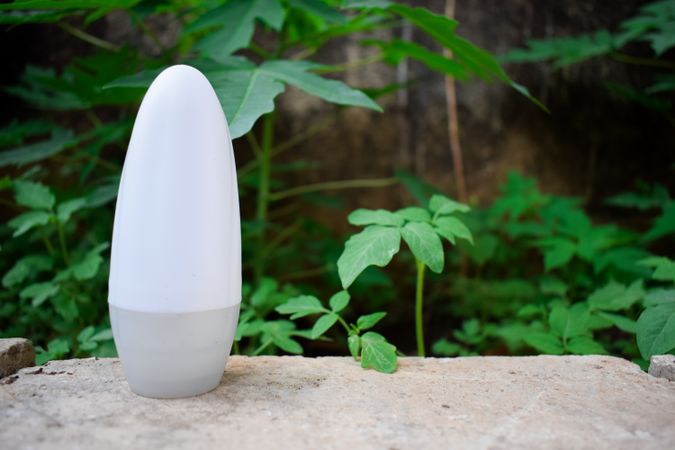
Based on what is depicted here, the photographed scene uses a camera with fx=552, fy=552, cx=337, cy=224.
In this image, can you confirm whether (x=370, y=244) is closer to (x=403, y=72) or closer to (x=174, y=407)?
(x=174, y=407)

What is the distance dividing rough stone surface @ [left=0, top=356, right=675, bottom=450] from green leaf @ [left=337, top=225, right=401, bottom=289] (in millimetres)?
176

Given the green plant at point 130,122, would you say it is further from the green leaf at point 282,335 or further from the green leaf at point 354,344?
the green leaf at point 354,344

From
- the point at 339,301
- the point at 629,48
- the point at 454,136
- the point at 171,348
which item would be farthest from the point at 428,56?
the point at 629,48

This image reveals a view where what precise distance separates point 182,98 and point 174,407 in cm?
43

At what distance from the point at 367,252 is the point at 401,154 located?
4.47 ft

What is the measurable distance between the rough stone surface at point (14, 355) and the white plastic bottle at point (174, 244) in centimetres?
23

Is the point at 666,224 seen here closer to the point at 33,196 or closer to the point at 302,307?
the point at 302,307

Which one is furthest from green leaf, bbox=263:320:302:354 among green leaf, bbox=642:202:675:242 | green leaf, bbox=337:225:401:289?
green leaf, bbox=642:202:675:242

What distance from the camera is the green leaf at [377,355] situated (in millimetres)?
932

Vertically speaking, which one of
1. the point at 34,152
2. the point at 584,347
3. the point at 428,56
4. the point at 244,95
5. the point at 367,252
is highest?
the point at 428,56

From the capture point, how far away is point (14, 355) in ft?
2.94

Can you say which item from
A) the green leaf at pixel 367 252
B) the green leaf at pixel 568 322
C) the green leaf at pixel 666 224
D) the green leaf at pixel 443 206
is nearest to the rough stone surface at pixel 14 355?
the green leaf at pixel 367 252

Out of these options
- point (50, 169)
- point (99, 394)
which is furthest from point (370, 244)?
point (50, 169)

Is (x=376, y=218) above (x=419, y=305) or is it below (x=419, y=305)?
above
